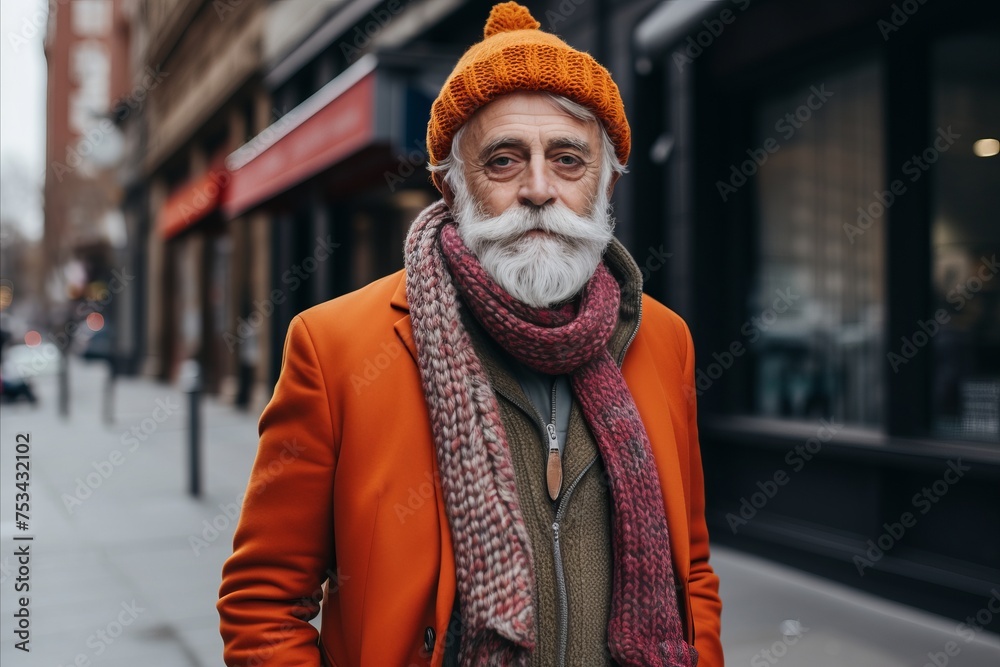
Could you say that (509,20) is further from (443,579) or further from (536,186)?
(443,579)

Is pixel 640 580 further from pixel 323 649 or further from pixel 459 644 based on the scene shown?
pixel 323 649

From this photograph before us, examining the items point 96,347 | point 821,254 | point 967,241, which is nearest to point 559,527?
point 967,241

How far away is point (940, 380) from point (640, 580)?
4297mm

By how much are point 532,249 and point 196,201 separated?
13.5 metres

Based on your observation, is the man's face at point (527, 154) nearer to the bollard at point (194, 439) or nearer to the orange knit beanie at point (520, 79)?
the orange knit beanie at point (520, 79)

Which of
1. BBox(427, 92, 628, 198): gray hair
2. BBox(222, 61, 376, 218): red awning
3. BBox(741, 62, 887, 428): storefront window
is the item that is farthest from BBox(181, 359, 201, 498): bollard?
BBox(427, 92, 628, 198): gray hair

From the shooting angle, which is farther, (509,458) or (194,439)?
(194,439)

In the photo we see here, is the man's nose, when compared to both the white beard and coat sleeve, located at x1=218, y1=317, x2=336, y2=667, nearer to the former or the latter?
the white beard

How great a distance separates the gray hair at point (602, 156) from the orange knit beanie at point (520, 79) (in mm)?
12

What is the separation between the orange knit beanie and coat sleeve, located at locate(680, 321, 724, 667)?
59 centimetres

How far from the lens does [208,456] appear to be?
10234mm

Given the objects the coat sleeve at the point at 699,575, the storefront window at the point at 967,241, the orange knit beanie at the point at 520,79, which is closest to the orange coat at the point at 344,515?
the orange knit beanie at the point at 520,79

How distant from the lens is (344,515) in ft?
5.50

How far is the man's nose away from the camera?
1.74 metres
